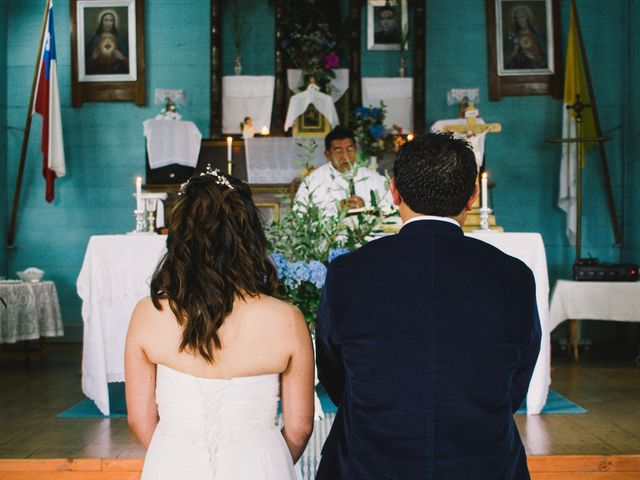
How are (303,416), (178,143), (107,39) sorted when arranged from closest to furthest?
(303,416), (178,143), (107,39)

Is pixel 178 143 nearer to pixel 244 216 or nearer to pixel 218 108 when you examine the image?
pixel 218 108

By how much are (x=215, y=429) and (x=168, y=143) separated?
17.5ft

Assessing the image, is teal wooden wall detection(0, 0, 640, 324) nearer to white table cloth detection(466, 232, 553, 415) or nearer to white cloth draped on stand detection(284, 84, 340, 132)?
white cloth draped on stand detection(284, 84, 340, 132)

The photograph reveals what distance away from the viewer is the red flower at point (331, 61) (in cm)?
682

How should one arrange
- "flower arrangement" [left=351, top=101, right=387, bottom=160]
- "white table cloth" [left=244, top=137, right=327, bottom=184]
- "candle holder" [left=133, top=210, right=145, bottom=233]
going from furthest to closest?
1. "white table cloth" [left=244, top=137, right=327, bottom=184]
2. "flower arrangement" [left=351, top=101, right=387, bottom=160]
3. "candle holder" [left=133, top=210, right=145, bottom=233]

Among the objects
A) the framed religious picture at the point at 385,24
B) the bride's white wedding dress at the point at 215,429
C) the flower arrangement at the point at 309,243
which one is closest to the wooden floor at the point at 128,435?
the flower arrangement at the point at 309,243

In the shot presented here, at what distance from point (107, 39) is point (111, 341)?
4146mm

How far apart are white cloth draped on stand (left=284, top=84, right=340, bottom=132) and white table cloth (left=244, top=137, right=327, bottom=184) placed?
0.19 metres

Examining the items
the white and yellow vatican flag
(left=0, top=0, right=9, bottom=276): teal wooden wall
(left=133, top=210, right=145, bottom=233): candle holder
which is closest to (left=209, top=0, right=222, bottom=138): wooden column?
(left=0, top=0, right=9, bottom=276): teal wooden wall

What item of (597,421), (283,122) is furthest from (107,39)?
(597,421)

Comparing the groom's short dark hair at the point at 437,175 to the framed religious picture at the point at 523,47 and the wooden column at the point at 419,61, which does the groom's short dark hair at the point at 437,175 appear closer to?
the wooden column at the point at 419,61

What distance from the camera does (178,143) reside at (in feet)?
22.1

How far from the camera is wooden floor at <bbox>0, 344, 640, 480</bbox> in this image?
3102mm

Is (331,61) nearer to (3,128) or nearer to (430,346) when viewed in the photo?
(3,128)
